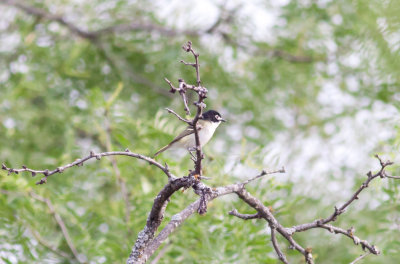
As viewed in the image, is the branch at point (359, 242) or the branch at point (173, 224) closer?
the branch at point (173, 224)

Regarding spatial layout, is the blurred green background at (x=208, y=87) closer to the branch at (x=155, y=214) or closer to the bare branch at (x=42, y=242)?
the bare branch at (x=42, y=242)

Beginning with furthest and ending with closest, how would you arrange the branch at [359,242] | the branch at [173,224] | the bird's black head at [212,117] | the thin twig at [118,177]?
the bird's black head at [212,117] < the thin twig at [118,177] < the branch at [359,242] < the branch at [173,224]

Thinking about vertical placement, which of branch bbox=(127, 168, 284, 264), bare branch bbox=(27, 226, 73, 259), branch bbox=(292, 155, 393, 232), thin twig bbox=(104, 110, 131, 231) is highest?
thin twig bbox=(104, 110, 131, 231)

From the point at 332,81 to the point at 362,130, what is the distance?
1074mm

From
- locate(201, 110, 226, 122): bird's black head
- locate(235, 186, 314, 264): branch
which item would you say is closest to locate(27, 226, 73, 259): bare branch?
locate(201, 110, 226, 122): bird's black head

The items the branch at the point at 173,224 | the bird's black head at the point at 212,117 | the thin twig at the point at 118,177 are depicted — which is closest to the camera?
the branch at the point at 173,224

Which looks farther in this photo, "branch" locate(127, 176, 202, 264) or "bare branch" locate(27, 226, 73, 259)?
"bare branch" locate(27, 226, 73, 259)

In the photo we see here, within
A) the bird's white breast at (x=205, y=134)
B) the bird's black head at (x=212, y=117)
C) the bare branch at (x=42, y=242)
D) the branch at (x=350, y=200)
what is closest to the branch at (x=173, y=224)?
the branch at (x=350, y=200)

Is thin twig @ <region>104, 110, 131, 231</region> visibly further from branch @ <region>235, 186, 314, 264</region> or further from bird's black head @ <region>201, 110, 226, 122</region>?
branch @ <region>235, 186, 314, 264</region>

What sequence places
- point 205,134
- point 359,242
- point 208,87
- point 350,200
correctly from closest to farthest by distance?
point 350,200 → point 359,242 → point 205,134 → point 208,87

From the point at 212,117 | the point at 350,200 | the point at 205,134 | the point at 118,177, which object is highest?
the point at 212,117

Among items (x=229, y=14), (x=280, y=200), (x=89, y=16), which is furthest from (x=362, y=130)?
(x=89, y=16)

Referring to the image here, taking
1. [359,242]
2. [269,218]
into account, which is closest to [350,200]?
[359,242]

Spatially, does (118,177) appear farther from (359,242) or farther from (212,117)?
(359,242)
